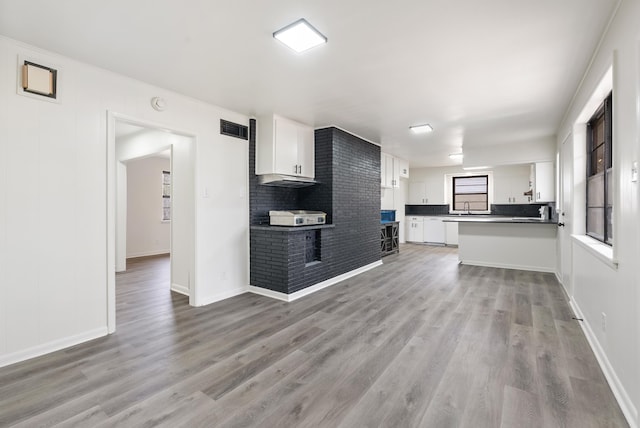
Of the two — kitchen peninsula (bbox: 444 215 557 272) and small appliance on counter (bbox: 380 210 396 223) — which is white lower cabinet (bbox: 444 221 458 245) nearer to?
small appliance on counter (bbox: 380 210 396 223)

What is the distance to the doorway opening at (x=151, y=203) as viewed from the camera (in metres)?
2.94

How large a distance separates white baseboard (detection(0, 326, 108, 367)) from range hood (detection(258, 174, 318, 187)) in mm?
2504

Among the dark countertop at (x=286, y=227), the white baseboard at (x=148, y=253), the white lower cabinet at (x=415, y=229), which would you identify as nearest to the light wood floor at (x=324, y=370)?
the dark countertop at (x=286, y=227)

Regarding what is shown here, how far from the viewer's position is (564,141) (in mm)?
4211

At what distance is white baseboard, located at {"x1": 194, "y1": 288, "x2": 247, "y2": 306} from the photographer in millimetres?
3693

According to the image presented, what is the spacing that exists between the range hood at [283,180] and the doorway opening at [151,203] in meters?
0.97

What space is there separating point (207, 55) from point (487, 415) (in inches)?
128

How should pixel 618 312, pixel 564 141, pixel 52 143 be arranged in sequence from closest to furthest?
pixel 618 312 → pixel 52 143 → pixel 564 141

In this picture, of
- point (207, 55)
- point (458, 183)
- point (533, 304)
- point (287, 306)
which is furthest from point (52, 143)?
point (458, 183)

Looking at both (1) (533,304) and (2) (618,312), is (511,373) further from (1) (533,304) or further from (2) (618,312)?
(1) (533,304)

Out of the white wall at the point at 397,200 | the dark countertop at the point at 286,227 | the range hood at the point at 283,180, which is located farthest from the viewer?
the white wall at the point at 397,200

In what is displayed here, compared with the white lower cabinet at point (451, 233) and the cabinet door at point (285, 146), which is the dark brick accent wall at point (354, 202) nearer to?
the cabinet door at point (285, 146)

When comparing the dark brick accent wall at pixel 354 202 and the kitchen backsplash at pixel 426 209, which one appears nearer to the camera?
the dark brick accent wall at pixel 354 202

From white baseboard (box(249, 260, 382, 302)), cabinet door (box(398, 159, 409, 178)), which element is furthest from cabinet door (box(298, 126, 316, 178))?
cabinet door (box(398, 159, 409, 178))
